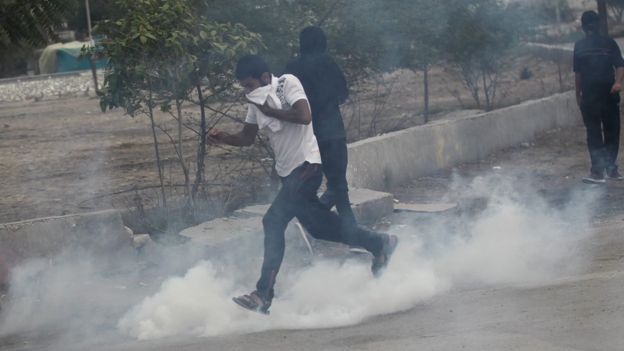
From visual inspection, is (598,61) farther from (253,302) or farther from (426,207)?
(253,302)

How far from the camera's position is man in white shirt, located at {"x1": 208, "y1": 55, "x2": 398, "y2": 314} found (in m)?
5.68

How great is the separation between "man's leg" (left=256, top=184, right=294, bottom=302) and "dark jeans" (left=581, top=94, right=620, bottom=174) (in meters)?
5.07

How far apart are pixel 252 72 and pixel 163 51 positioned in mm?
2558

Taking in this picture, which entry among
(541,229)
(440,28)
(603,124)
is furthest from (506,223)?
(440,28)

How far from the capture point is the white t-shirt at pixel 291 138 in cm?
573

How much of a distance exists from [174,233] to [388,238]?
2540mm

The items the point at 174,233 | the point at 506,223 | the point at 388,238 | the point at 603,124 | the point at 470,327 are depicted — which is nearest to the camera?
the point at 470,327

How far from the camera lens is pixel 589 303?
5.28 metres

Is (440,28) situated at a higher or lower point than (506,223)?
higher

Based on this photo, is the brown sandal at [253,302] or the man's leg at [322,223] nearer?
the brown sandal at [253,302]

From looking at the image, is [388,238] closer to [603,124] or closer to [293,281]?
[293,281]

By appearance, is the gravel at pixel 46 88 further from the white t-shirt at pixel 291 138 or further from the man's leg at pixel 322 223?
the white t-shirt at pixel 291 138

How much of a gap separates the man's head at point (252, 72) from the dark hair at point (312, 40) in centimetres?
139

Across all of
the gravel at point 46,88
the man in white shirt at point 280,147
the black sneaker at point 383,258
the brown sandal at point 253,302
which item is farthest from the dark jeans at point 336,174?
the gravel at point 46,88
